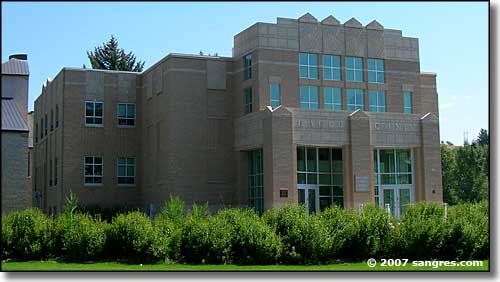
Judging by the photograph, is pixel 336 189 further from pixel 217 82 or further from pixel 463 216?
pixel 463 216

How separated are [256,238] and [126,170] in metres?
25.9

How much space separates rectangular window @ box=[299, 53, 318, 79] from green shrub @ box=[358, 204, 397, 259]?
1906 centimetres

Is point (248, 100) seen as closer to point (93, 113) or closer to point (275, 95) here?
point (275, 95)

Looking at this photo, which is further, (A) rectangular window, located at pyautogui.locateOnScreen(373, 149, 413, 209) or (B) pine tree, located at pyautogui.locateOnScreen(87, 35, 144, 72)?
(B) pine tree, located at pyautogui.locateOnScreen(87, 35, 144, 72)

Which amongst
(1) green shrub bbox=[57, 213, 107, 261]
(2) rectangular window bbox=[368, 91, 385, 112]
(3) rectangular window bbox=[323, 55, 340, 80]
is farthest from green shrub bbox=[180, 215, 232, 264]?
(2) rectangular window bbox=[368, 91, 385, 112]

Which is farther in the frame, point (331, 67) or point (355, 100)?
point (355, 100)

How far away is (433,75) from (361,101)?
8.24 metres

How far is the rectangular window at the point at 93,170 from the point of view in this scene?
43500 millimetres

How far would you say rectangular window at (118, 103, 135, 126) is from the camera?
45.4m

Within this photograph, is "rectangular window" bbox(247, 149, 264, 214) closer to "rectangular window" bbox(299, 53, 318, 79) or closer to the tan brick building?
the tan brick building

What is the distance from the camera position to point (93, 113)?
44.5 m

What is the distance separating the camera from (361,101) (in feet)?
135

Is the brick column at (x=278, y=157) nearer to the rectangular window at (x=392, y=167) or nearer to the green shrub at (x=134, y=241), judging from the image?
the rectangular window at (x=392, y=167)

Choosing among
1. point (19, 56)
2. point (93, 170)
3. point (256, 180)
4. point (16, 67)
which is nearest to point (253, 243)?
point (16, 67)
